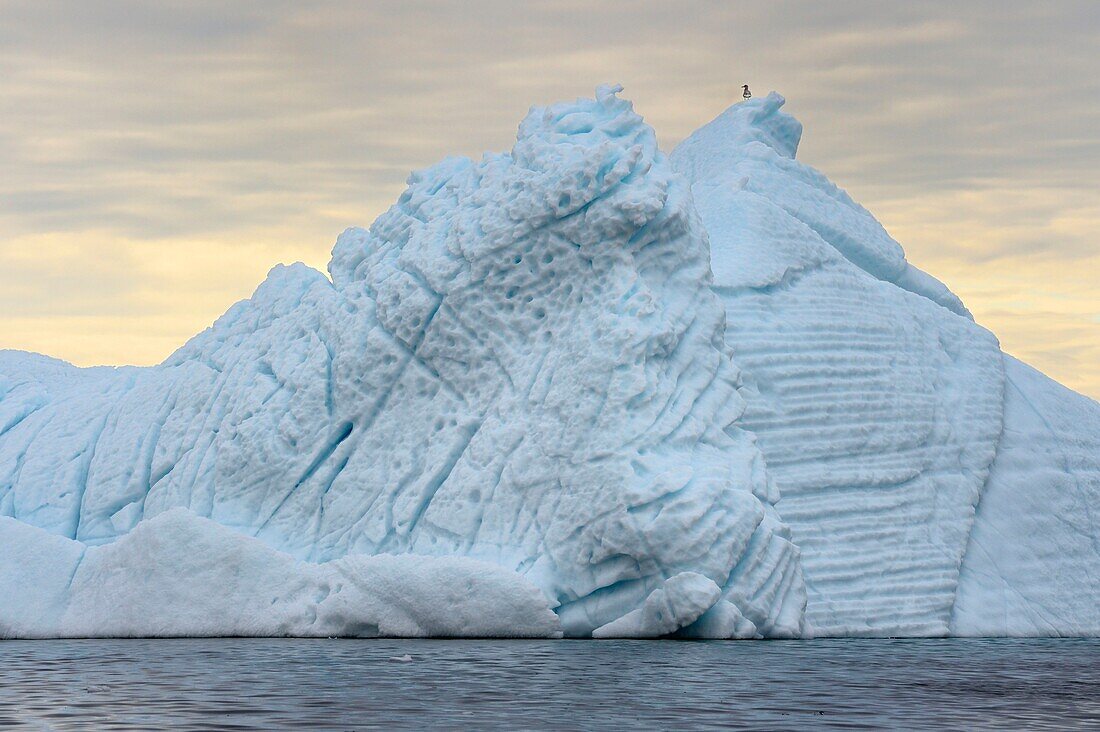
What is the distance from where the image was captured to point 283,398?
90.4ft

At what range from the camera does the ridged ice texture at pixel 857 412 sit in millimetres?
26547

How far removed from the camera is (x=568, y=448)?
24.3 m

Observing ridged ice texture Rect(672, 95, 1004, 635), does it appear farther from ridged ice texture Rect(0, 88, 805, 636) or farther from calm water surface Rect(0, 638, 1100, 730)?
calm water surface Rect(0, 638, 1100, 730)

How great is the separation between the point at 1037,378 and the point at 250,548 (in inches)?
619

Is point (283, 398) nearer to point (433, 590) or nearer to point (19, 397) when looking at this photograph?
point (433, 590)

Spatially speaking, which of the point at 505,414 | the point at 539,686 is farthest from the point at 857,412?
the point at 539,686

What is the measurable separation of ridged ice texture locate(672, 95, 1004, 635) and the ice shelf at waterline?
0.19 ft

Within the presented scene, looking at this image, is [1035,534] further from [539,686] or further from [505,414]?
[539,686]

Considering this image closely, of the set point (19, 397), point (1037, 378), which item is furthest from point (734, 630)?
point (19, 397)

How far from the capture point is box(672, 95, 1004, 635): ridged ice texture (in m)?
26.5

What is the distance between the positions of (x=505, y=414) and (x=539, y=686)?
32.6 ft

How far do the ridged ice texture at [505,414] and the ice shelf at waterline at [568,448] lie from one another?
0.17ft

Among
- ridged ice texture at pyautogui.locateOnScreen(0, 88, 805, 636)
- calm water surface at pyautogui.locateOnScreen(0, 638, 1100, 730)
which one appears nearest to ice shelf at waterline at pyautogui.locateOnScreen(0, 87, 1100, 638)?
ridged ice texture at pyautogui.locateOnScreen(0, 88, 805, 636)

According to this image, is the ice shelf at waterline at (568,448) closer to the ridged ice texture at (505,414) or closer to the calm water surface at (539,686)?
the ridged ice texture at (505,414)
